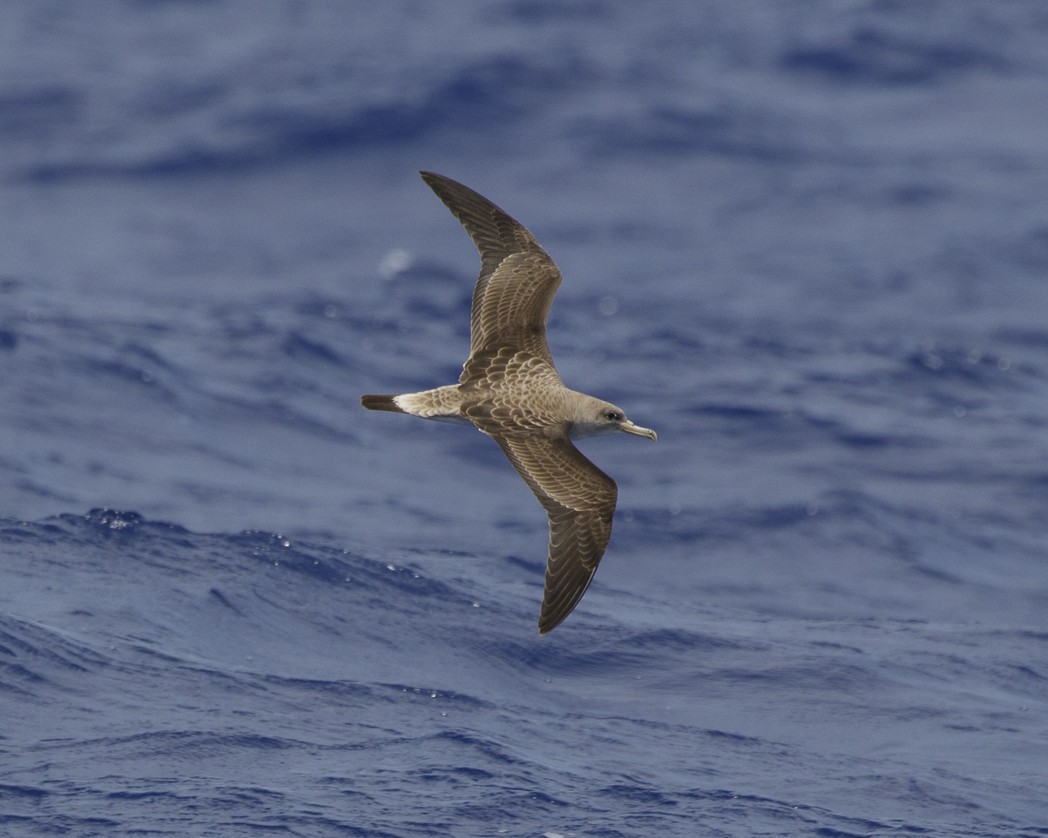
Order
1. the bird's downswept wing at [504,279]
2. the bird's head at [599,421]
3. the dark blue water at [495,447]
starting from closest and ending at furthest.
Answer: the bird's head at [599,421] < the bird's downswept wing at [504,279] < the dark blue water at [495,447]

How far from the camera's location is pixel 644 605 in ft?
51.5

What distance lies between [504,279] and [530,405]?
4.48ft

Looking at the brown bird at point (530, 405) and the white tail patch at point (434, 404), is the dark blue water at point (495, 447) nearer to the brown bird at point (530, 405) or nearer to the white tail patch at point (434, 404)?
the brown bird at point (530, 405)

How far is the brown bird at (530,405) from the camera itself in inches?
396

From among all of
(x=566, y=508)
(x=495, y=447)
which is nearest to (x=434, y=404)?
(x=566, y=508)

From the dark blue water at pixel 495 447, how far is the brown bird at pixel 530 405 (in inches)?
80.6

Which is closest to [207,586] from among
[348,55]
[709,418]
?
[709,418]

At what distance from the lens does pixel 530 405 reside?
10719 millimetres

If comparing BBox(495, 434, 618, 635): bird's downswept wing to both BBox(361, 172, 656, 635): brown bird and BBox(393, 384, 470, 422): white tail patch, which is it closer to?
BBox(361, 172, 656, 635): brown bird

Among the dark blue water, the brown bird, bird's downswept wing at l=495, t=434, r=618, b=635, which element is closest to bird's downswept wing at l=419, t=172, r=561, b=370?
the brown bird

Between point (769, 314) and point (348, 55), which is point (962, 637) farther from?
point (348, 55)

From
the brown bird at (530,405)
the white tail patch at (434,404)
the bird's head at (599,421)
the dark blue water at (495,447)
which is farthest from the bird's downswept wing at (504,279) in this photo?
the dark blue water at (495,447)

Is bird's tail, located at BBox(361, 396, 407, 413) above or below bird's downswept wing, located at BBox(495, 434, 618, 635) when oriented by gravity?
above

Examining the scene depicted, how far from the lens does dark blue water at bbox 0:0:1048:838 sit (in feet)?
39.2
